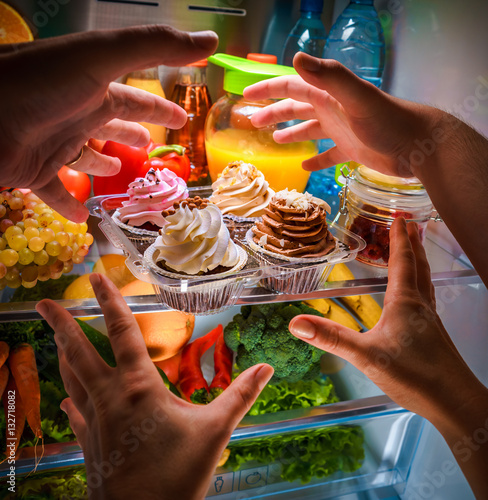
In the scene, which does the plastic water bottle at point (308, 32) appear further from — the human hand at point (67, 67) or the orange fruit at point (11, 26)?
the human hand at point (67, 67)

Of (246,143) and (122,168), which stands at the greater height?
(246,143)

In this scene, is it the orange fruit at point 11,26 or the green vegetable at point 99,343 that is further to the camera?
the orange fruit at point 11,26

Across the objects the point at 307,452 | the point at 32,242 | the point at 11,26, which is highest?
the point at 11,26

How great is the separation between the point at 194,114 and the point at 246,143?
0.86 ft

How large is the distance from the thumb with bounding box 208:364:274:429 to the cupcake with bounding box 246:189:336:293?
0.28 metres

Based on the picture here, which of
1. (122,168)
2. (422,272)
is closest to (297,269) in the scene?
(422,272)

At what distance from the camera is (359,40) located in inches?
60.5

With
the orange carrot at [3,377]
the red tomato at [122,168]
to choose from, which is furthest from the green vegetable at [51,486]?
the red tomato at [122,168]

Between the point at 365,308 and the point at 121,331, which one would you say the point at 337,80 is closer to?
the point at 121,331

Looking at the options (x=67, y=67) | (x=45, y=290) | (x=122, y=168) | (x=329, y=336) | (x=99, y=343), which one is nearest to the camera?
(x=67, y=67)

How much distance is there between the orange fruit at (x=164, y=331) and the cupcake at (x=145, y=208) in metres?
0.28

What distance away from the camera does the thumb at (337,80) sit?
2.58ft

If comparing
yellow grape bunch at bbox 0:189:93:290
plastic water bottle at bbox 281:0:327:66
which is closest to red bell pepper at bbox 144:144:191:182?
yellow grape bunch at bbox 0:189:93:290

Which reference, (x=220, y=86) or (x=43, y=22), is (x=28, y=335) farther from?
(x=220, y=86)
